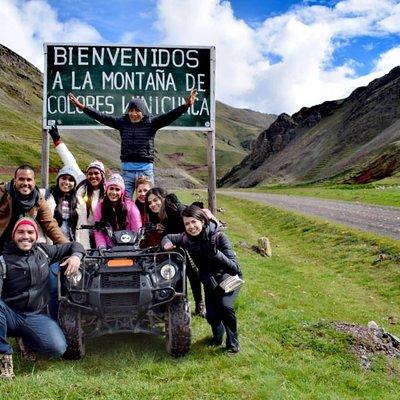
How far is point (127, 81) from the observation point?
9.80 m

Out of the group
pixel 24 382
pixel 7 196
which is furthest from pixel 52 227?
pixel 24 382

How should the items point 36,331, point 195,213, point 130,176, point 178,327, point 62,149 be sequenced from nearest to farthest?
point 36,331 < point 178,327 < point 195,213 < point 130,176 < point 62,149

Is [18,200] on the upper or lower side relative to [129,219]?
upper

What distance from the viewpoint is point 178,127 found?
32.2ft

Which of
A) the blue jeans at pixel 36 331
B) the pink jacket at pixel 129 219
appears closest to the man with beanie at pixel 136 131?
the pink jacket at pixel 129 219

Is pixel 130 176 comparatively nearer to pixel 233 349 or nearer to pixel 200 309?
pixel 200 309

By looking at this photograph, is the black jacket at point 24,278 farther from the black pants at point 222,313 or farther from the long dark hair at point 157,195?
the black pants at point 222,313

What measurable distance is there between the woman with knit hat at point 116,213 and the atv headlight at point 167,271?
1.23 meters

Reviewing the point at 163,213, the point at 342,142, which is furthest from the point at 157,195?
the point at 342,142

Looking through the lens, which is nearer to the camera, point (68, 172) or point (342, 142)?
point (68, 172)

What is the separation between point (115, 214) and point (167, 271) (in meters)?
1.61

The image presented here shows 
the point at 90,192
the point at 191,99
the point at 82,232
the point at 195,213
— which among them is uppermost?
the point at 191,99

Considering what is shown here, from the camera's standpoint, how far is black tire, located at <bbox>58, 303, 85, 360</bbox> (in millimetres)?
6727

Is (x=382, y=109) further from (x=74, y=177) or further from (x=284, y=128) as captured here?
(x=74, y=177)
